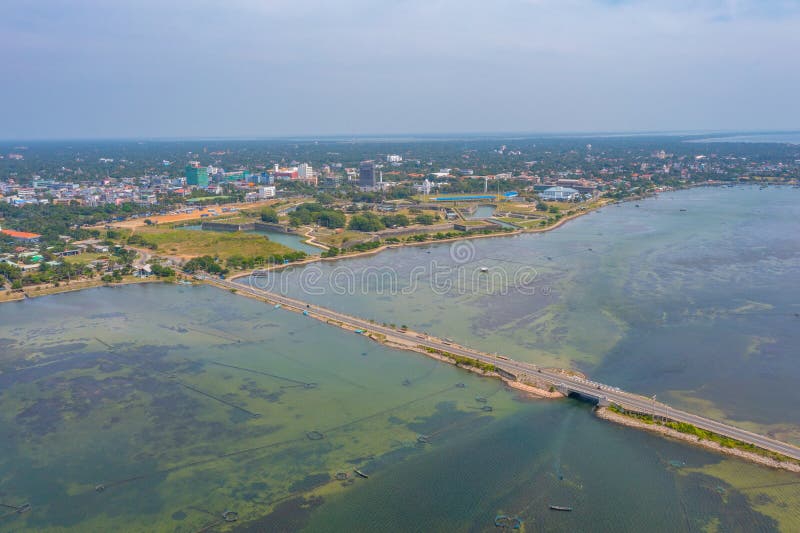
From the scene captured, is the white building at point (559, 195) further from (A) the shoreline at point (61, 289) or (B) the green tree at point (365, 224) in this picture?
(A) the shoreline at point (61, 289)

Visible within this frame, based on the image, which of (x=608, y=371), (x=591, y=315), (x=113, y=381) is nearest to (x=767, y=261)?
(x=591, y=315)

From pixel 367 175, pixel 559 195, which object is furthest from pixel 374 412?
pixel 367 175

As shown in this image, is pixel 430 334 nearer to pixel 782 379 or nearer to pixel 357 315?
pixel 357 315

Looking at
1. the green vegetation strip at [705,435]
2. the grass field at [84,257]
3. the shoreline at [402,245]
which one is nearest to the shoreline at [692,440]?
the green vegetation strip at [705,435]

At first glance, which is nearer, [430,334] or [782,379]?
[782,379]

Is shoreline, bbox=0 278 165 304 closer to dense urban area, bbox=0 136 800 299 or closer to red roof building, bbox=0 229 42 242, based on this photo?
dense urban area, bbox=0 136 800 299

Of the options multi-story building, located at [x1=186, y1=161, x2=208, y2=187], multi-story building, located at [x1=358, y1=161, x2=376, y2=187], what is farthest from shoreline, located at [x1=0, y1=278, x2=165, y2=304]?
multi-story building, located at [x1=186, y1=161, x2=208, y2=187]
